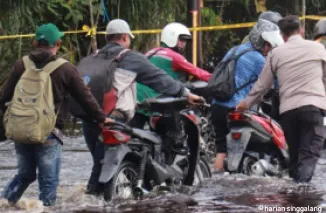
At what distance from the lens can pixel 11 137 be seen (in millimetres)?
8461

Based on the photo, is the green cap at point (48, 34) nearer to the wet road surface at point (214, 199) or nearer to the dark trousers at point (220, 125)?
the wet road surface at point (214, 199)

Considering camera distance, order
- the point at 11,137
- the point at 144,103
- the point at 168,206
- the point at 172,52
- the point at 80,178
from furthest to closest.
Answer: the point at 80,178
the point at 172,52
the point at 144,103
the point at 168,206
the point at 11,137

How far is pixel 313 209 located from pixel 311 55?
1808 mm

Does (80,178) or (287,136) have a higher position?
(287,136)

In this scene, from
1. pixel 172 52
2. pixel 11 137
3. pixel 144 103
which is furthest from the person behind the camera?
pixel 172 52

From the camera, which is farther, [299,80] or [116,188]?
[299,80]

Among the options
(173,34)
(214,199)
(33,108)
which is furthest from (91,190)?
(173,34)

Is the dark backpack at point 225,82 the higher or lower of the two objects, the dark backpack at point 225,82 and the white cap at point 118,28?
the lower

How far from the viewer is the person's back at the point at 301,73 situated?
9.76 m

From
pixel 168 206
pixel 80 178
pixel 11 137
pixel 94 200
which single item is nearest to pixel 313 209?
pixel 168 206

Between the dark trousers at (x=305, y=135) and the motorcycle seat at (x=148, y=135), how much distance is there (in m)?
Answer: 1.25

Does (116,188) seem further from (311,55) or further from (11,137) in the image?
(311,55)

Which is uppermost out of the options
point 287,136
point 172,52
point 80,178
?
point 172,52

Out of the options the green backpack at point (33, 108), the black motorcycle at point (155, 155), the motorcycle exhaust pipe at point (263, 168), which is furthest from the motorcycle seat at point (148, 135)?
the motorcycle exhaust pipe at point (263, 168)
